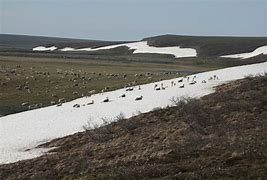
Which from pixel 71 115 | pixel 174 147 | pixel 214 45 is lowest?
pixel 214 45

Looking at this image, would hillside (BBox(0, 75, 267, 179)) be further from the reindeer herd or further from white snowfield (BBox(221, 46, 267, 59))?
white snowfield (BBox(221, 46, 267, 59))

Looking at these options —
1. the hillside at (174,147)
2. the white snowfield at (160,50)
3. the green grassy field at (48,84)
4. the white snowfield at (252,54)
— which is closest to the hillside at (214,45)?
the white snowfield at (160,50)

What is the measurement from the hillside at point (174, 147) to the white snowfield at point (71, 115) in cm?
174

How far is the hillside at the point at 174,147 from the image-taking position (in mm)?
13219

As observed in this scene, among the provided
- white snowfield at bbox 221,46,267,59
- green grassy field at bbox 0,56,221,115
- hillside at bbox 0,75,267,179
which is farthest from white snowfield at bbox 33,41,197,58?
hillside at bbox 0,75,267,179

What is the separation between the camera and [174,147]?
52.2 ft

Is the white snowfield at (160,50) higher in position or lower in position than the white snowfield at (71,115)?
lower

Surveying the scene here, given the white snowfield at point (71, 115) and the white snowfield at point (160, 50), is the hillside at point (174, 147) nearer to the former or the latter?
the white snowfield at point (71, 115)

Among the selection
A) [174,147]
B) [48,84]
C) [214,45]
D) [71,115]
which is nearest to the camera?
[174,147]

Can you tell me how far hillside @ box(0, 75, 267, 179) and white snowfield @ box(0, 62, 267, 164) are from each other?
5.72 feet

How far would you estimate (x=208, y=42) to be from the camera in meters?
107

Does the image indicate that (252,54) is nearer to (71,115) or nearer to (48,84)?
(48,84)

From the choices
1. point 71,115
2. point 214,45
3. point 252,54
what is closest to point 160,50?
point 214,45

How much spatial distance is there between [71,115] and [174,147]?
13881 mm
